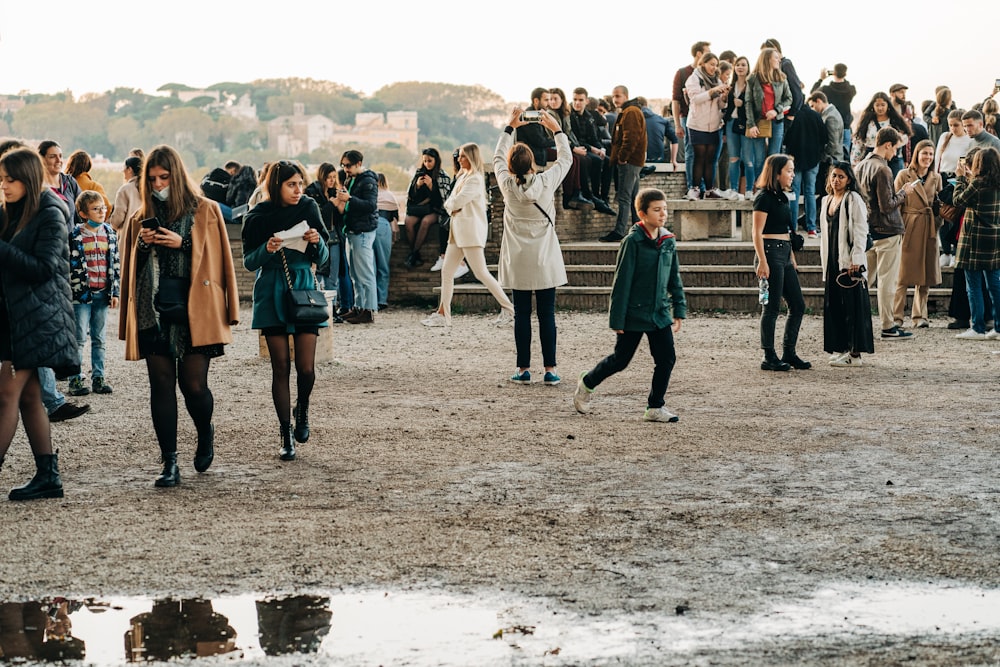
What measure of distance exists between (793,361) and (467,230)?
4670 mm

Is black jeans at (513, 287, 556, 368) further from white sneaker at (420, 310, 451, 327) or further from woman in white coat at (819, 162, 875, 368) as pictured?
white sneaker at (420, 310, 451, 327)

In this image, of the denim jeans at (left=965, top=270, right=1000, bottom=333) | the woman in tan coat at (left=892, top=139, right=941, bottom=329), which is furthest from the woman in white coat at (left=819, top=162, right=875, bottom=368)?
the woman in tan coat at (left=892, top=139, right=941, bottom=329)

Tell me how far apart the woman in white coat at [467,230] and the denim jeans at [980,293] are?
16.0ft

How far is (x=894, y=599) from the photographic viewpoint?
16.6ft

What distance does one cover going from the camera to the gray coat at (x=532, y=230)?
423 inches

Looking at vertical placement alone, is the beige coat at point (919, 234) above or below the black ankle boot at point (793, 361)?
above

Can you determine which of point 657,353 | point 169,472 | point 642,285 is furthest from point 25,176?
point 657,353

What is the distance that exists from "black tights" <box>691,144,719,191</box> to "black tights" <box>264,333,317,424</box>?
1183 centimetres

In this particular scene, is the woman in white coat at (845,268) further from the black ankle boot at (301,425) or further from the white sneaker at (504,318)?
the black ankle boot at (301,425)

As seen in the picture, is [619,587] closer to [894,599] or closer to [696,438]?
[894,599]

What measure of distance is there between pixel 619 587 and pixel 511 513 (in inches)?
53.1

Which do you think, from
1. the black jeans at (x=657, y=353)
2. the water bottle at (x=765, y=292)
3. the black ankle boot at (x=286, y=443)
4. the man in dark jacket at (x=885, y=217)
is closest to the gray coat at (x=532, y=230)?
the black jeans at (x=657, y=353)

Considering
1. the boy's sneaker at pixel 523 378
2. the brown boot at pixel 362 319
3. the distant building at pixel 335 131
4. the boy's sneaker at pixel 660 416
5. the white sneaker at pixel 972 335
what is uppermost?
the distant building at pixel 335 131

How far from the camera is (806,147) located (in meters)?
17.8
